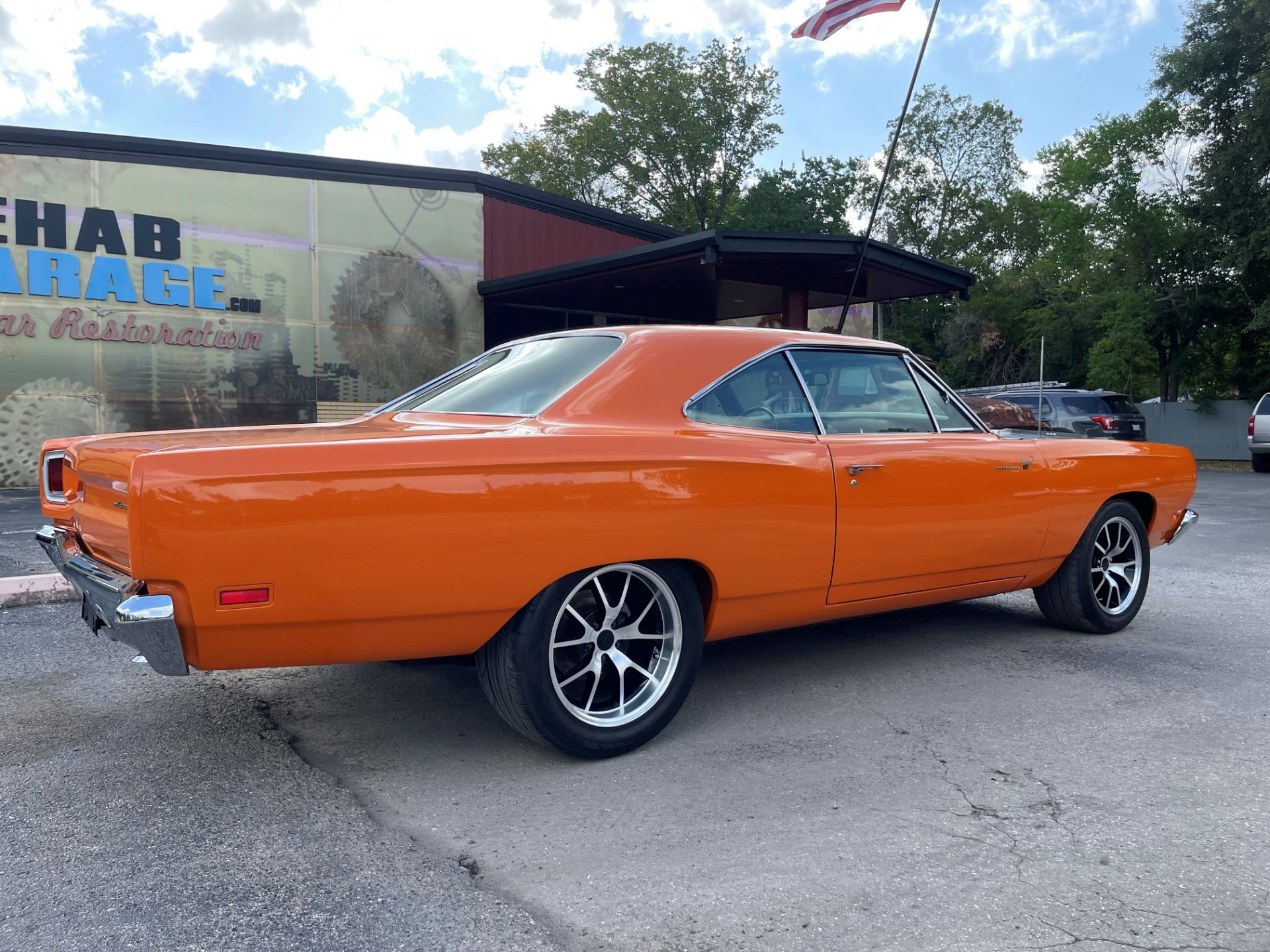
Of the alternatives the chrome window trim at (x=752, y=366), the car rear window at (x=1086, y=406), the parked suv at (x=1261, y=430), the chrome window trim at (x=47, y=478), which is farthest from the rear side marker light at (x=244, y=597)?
the parked suv at (x=1261, y=430)

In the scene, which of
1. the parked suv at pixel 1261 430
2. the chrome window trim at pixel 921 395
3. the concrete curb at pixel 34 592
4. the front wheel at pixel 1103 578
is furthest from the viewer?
the parked suv at pixel 1261 430

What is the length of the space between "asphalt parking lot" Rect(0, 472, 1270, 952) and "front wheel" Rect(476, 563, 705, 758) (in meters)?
0.13

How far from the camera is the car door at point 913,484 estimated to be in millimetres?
3705

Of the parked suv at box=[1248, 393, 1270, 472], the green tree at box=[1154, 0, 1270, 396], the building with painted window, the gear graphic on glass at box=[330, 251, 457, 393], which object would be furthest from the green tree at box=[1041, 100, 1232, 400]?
the gear graphic on glass at box=[330, 251, 457, 393]

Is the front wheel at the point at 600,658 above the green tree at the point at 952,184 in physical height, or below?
below

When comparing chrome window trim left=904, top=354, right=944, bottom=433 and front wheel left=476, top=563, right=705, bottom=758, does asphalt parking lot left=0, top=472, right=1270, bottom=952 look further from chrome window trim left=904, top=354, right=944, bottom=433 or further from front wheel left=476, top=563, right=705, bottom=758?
chrome window trim left=904, top=354, right=944, bottom=433

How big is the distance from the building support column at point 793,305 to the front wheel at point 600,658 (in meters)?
13.2

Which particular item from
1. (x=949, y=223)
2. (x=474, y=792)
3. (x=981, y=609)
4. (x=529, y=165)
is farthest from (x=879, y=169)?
(x=474, y=792)

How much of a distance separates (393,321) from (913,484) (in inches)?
502

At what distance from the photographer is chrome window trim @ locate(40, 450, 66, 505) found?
11.0ft

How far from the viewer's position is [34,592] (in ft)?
18.0

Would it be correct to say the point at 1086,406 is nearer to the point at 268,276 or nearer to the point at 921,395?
the point at 268,276

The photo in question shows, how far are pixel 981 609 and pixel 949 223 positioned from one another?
152ft

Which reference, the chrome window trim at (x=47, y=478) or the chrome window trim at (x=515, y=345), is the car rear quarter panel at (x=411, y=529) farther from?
the chrome window trim at (x=47, y=478)
